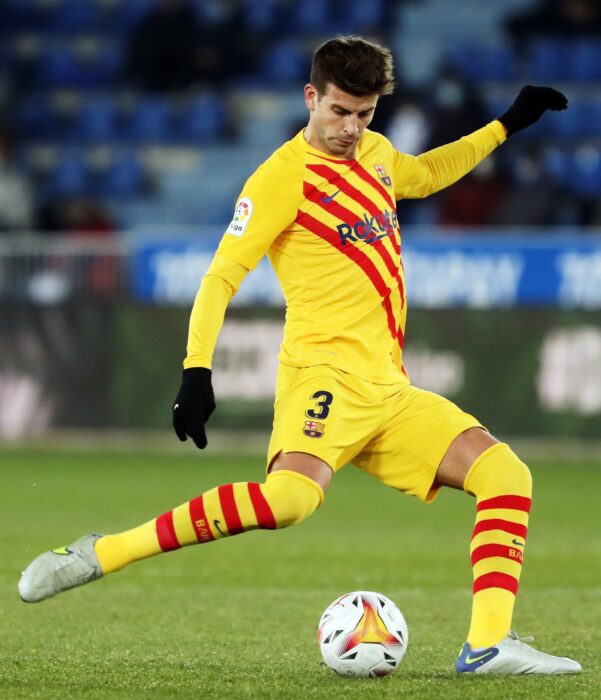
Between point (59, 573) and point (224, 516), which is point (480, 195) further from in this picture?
point (59, 573)

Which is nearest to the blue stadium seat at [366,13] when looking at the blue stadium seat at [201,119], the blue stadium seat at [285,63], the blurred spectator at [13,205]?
the blue stadium seat at [285,63]

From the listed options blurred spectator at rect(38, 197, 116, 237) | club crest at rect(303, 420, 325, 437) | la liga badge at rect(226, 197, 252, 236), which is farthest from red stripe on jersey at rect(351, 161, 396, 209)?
blurred spectator at rect(38, 197, 116, 237)

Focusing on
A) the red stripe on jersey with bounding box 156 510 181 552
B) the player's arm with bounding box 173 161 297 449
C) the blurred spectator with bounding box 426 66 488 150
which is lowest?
the red stripe on jersey with bounding box 156 510 181 552

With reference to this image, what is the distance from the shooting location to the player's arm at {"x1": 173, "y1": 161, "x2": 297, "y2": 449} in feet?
17.3

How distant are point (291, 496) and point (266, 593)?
2627 millimetres

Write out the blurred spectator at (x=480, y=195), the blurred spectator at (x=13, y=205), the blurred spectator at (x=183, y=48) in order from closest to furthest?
the blurred spectator at (x=480, y=195), the blurred spectator at (x=13, y=205), the blurred spectator at (x=183, y=48)

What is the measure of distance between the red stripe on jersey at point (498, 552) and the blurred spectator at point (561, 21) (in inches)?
562

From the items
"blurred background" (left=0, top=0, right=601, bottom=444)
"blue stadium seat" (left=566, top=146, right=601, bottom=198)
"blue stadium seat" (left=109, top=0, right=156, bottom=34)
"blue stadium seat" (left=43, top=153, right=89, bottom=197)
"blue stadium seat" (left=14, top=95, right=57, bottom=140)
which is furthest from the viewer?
"blue stadium seat" (left=109, top=0, right=156, bottom=34)

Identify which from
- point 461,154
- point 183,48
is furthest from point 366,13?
point 461,154

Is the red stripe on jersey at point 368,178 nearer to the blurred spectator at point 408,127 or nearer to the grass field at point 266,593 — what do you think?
the grass field at point 266,593

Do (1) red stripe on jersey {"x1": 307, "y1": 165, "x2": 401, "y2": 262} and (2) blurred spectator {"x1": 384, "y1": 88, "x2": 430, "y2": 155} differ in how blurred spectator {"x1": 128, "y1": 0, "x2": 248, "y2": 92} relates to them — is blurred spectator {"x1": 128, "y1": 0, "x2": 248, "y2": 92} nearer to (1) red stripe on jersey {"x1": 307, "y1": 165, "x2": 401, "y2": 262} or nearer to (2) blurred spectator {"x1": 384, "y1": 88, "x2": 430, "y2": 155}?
(2) blurred spectator {"x1": 384, "y1": 88, "x2": 430, "y2": 155}

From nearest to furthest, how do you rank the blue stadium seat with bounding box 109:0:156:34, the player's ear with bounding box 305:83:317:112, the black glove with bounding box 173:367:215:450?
the black glove with bounding box 173:367:215:450 → the player's ear with bounding box 305:83:317:112 → the blue stadium seat with bounding box 109:0:156:34

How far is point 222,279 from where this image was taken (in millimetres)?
5473

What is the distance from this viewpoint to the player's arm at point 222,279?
526 cm
